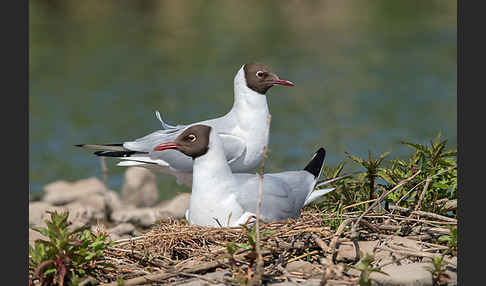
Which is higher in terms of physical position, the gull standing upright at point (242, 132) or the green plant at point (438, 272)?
the gull standing upright at point (242, 132)

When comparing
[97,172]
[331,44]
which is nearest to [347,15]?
[331,44]

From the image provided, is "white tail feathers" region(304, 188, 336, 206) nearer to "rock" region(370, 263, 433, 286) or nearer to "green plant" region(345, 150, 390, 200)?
"green plant" region(345, 150, 390, 200)

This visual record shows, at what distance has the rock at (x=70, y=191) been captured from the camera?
1130 centimetres

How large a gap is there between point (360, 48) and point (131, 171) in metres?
11.3

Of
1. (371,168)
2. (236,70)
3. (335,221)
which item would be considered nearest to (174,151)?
(371,168)

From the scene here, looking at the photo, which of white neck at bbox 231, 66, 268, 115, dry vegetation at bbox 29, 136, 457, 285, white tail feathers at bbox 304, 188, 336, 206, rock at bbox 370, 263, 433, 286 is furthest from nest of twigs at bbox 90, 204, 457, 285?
white neck at bbox 231, 66, 268, 115

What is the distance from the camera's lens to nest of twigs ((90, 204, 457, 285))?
4.55m

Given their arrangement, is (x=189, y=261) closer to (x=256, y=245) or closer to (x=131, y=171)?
(x=256, y=245)

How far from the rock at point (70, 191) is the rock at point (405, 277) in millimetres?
7375

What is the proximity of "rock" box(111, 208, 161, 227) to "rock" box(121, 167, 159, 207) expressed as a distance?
4.71 feet

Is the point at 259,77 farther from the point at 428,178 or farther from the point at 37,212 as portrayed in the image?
the point at 37,212

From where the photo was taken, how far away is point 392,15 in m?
25.7

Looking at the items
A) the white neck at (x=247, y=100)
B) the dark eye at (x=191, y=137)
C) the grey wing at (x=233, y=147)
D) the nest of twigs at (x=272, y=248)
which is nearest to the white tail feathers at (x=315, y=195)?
the nest of twigs at (x=272, y=248)

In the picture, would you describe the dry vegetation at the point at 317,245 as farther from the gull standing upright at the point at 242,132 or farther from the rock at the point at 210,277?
the gull standing upright at the point at 242,132
